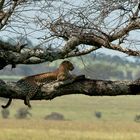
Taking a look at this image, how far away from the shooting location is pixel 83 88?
36.9ft

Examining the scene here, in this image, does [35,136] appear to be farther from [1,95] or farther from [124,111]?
[124,111]

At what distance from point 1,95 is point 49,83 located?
2.91 ft

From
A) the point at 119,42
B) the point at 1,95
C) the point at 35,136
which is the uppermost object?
the point at 119,42

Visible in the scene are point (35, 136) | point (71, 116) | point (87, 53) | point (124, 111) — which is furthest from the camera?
point (124, 111)

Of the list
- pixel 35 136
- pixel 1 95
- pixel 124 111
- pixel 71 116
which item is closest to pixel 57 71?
pixel 1 95

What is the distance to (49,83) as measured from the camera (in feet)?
37.3

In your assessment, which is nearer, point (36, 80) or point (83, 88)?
point (83, 88)

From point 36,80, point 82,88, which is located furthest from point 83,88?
point 36,80

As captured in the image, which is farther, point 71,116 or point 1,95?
point 71,116

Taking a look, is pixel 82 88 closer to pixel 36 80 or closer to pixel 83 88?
pixel 83 88

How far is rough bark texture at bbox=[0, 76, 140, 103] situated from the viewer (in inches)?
438

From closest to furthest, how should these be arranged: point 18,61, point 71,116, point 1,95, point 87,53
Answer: point 1,95
point 18,61
point 87,53
point 71,116

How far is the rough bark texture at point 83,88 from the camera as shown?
36.5 ft

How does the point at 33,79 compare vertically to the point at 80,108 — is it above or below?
above
